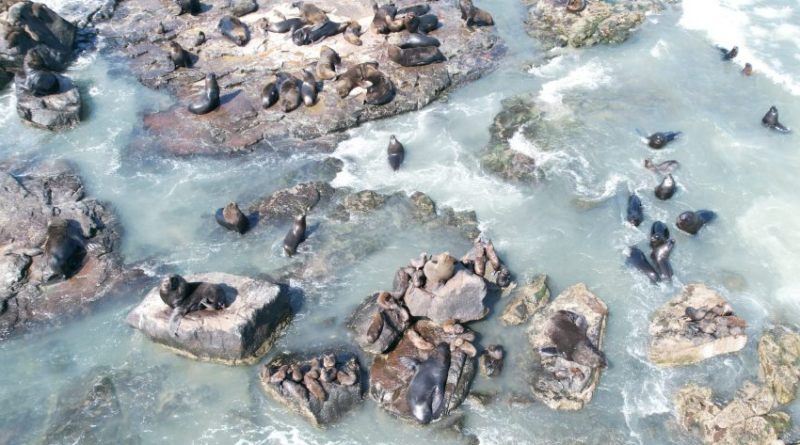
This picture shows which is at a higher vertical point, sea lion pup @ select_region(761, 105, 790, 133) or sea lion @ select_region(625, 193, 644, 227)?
sea lion pup @ select_region(761, 105, 790, 133)

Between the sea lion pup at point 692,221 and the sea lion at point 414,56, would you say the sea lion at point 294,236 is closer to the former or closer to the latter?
the sea lion at point 414,56

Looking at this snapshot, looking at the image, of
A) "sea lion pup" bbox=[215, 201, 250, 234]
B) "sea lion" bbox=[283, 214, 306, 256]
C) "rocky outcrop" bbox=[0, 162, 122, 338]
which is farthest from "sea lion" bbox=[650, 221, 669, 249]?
"rocky outcrop" bbox=[0, 162, 122, 338]

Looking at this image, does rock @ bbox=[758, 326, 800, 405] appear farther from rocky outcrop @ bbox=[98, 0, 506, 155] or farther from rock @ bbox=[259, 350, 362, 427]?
rocky outcrop @ bbox=[98, 0, 506, 155]

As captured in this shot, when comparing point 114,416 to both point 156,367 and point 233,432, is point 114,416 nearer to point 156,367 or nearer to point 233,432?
point 156,367

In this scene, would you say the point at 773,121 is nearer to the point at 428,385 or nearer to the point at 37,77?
Result: the point at 428,385

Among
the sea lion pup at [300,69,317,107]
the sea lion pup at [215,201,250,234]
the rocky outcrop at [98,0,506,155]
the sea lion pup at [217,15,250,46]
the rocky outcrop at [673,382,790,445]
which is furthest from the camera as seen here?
the sea lion pup at [217,15,250,46]

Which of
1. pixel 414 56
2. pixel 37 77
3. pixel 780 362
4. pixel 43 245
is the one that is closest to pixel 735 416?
pixel 780 362
